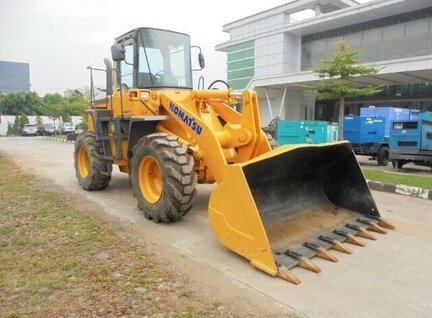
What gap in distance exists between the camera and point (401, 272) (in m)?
4.10

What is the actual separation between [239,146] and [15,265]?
3250 mm

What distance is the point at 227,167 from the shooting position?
169 inches

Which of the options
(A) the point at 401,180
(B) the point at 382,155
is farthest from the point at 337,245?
(B) the point at 382,155

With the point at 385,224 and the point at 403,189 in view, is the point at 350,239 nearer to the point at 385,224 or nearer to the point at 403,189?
the point at 385,224

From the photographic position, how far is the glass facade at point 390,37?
92.9ft

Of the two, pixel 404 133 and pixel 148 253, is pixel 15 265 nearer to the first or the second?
pixel 148 253

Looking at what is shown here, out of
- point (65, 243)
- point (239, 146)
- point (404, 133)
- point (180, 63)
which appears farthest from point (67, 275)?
point (404, 133)

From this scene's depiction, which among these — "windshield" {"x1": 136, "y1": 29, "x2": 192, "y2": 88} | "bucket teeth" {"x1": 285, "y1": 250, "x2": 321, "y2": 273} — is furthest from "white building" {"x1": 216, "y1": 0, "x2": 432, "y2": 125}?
"bucket teeth" {"x1": 285, "y1": 250, "x2": 321, "y2": 273}

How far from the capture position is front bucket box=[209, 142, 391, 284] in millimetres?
4109

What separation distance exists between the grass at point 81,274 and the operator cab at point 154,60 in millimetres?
2453

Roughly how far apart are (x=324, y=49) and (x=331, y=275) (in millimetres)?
33268

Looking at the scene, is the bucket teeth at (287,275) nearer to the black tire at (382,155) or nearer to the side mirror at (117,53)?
the side mirror at (117,53)

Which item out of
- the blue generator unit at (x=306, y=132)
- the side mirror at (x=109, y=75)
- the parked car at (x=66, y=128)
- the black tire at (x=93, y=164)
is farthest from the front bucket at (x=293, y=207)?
the parked car at (x=66, y=128)

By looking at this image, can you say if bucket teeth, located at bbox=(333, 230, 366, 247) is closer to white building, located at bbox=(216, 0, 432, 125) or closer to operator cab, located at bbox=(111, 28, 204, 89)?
operator cab, located at bbox=(111, 28, 204, 89)
